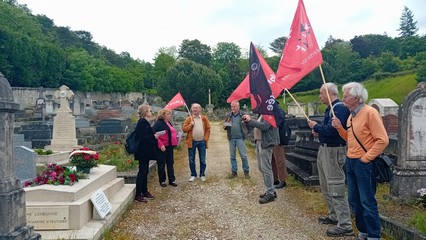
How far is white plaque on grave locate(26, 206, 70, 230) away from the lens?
4734 mm

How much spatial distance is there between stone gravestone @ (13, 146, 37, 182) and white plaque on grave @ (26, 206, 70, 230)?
259cm

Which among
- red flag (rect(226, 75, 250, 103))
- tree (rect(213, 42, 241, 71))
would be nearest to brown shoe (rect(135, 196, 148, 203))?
red flag (rect(226, 75, 250, 103))

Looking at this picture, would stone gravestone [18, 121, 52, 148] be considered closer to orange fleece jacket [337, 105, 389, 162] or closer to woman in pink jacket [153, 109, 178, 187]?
woman in pink jacket [153, 109, 178, 187]

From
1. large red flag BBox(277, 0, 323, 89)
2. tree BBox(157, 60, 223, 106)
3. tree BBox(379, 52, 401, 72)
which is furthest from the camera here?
tree BBox(379, 52, 401, 72)

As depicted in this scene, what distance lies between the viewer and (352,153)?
14.1 feet

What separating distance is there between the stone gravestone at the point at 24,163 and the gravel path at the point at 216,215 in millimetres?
2142

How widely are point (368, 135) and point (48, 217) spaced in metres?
3.95

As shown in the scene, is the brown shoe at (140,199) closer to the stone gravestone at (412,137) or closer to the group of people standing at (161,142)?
the group of people standing at (161,142)

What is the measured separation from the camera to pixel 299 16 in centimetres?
555

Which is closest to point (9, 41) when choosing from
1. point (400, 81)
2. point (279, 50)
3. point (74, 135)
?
point (74, 135)

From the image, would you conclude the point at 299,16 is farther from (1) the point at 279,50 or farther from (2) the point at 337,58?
(1) the point at 279,50

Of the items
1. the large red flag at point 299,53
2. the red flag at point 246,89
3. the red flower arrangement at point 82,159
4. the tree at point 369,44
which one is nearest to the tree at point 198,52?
the tree at point 369,44

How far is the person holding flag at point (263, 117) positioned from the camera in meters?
6.25

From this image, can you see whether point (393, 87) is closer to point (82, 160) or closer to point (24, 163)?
point (82, 160)
